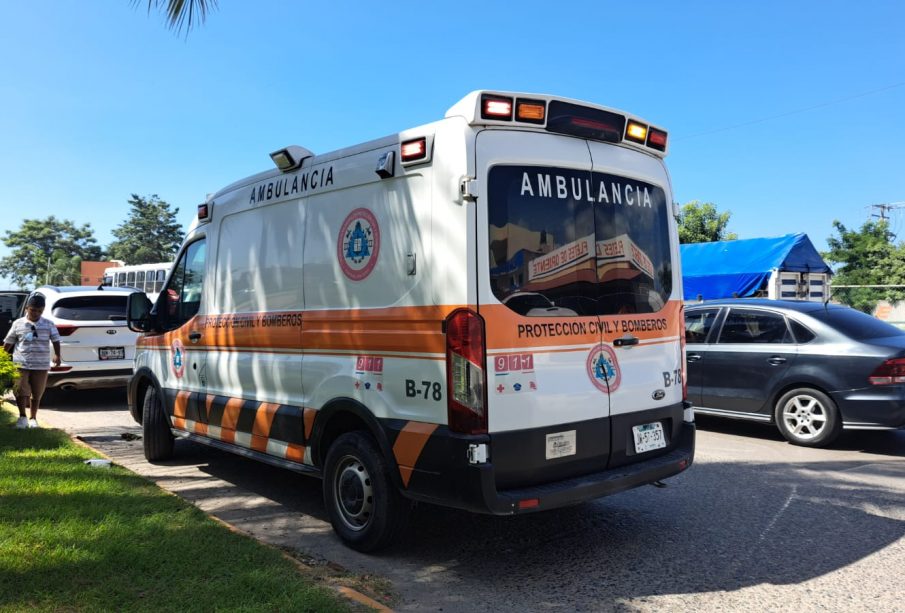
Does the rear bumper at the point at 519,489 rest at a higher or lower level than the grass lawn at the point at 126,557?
higher

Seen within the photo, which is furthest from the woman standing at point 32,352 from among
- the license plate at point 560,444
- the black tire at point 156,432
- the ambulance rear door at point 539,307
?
the license plate at point 560,444

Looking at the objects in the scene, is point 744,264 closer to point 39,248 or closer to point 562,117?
point 562,117

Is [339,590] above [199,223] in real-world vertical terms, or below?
below

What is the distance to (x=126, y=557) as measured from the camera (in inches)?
157

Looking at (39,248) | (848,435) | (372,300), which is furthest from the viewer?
(39,248)

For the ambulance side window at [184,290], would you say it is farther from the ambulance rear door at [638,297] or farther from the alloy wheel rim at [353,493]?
the ambulance rear door at [638,297]

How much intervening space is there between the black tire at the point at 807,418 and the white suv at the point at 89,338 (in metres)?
9.30

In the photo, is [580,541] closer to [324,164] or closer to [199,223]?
[324,164]

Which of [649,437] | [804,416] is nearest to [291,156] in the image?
[649,437]

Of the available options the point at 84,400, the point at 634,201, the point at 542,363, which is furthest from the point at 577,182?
the point at 84,400

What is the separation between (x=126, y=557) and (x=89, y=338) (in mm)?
7247

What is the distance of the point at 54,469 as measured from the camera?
594 centimetres

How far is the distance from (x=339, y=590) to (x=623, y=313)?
245 centimetres

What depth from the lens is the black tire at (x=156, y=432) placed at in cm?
695
